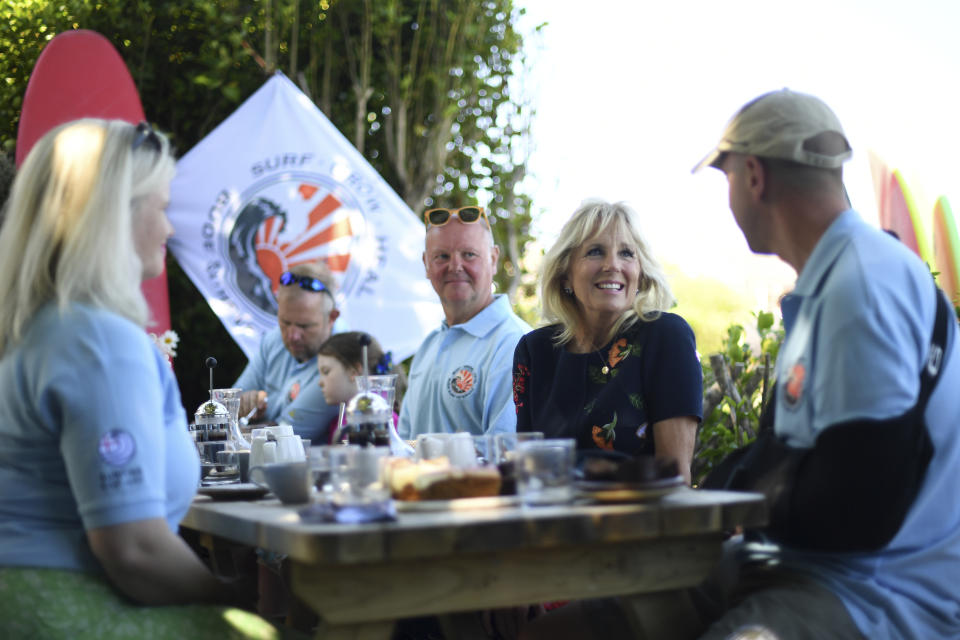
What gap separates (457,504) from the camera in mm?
1804

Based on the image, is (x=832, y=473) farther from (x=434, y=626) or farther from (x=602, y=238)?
(x=434, y=626)

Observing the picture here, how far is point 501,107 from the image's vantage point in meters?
7.37

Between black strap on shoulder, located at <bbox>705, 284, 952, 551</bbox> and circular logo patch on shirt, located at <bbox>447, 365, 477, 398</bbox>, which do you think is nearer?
black strap on shoulder, located at <bbox>705, 284, 952, 551</bbox>

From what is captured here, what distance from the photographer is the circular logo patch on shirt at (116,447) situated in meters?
1.74

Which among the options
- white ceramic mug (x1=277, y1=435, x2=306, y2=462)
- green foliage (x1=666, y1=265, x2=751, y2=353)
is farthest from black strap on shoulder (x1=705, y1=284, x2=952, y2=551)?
green foliage (x1=666, y1=265, x2=751, y2=353)

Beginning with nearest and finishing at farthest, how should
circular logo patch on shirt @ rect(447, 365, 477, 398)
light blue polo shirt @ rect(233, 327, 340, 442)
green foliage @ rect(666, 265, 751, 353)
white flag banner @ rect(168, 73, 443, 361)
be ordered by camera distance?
1. circular logo patch on shirt @ rect(447, 365, 477, 398)
2. light blue polo shirt @ rect(233, 327, 340, 442)
3. white flag banner @ rect(168, 73, 443, 361)
4. green foliage @ rect(666, 265, 751, 353)

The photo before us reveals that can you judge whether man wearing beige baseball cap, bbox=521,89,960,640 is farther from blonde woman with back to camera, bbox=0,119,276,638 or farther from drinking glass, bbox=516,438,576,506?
blonde woman with back to camera, bbox=0,119,276,638

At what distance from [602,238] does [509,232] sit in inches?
164

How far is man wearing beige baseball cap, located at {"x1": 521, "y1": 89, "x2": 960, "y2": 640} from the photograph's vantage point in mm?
1755

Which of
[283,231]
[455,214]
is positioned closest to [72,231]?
[455,214]

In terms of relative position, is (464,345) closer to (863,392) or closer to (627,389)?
(627,389)

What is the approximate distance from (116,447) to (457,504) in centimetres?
61

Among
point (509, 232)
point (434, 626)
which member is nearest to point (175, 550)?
point (434, 626)

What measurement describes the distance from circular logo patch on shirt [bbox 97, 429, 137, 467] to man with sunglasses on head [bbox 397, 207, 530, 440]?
2.10 m
